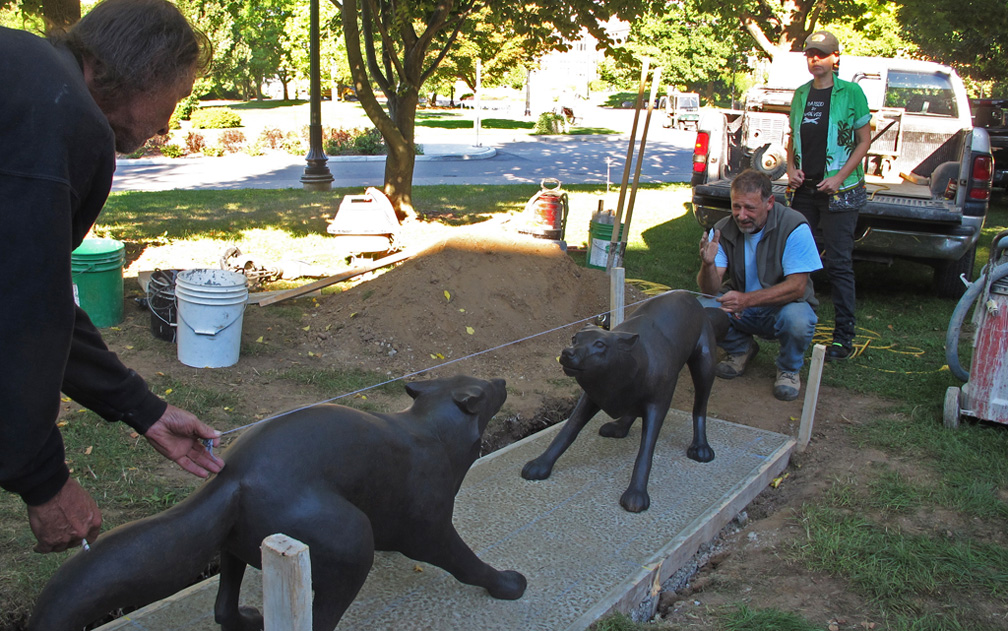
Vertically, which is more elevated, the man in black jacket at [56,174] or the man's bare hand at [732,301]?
the man in black jacket at [56,174]

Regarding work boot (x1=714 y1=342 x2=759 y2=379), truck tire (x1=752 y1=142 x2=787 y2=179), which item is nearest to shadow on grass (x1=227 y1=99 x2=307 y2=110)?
truck tire (x1=752 y1=142 x2=787 y2=179)

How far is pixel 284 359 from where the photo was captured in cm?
588

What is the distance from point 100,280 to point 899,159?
915 centimetres

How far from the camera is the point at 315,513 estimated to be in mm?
2146

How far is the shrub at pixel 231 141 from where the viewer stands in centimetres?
2384

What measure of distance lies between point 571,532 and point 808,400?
6.46ft

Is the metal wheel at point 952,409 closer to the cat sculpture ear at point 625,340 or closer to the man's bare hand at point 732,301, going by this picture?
the man's bare hand at point 732,301

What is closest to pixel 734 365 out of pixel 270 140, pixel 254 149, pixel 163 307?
pixel 163 307

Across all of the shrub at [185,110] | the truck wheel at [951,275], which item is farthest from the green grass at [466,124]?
the truck wheel at [951,275]

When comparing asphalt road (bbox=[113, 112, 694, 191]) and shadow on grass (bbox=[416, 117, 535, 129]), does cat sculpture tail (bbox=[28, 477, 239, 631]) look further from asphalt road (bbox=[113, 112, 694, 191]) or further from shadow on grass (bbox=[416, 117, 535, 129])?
shadow on grass (bbox=[416, 117, 535, 129])

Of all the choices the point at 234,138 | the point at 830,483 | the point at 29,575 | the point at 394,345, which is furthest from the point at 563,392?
the point at 234,138

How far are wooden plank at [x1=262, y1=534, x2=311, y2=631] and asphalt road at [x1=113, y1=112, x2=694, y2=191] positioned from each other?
12222 millimetres

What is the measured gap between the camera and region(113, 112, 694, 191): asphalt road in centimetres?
1714

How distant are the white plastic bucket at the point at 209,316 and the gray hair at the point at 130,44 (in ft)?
12.2
